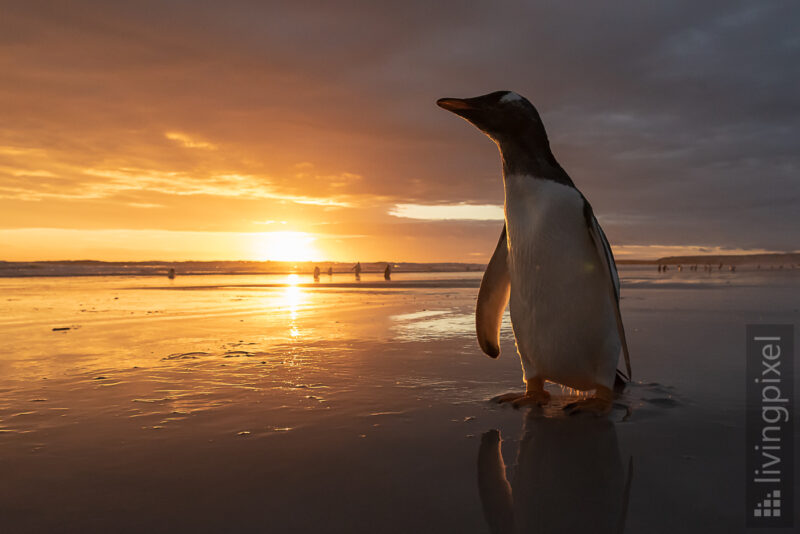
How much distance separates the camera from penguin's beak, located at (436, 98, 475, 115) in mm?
3811

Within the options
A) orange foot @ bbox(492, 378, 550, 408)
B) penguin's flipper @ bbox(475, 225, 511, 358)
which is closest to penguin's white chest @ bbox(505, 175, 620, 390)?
orange foot @ bbox(492, 378, 550, 408)

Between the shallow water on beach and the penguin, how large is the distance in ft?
1.05

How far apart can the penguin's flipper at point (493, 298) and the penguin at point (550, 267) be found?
1.87 ft

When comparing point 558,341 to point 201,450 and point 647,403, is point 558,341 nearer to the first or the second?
point 647,403

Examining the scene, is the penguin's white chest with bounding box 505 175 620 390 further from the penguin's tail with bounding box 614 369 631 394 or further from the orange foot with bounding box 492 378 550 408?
the penguin's tail with bounding box 614 369 631 394

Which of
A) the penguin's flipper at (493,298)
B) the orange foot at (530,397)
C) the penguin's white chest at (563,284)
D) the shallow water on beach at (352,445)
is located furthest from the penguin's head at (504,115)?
the shallow water on beach at (352,445)

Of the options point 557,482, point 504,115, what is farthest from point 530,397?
point 504,115

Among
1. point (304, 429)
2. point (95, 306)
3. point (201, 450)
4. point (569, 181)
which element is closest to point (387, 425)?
point (304, 429)

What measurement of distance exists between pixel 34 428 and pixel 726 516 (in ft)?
11.8

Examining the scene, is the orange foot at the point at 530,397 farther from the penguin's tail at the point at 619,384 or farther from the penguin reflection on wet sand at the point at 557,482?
the penguin's tail at the point at 619,384

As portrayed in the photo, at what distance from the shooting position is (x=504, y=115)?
3766 millimetres

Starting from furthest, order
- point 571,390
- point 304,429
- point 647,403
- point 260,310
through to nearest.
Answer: point 260,310, point 571,390, point 647,403, point 304,429

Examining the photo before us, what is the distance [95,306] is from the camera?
43.2 feet

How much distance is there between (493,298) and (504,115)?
151cm
